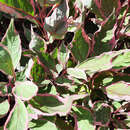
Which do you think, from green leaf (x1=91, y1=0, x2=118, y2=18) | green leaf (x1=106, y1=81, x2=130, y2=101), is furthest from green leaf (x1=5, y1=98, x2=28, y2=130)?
green leaf (x1=91, y1=0, x2=118, y2=18)

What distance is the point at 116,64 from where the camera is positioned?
2.79 ft

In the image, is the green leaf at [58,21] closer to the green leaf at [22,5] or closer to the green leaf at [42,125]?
the green leaf at [22,5]

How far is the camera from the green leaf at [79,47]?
2.73 ft

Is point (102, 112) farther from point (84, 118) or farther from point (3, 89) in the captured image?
point (3, 89)

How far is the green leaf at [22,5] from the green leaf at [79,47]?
23 centimetres

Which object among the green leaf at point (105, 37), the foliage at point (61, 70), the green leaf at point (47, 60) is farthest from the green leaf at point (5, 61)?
the green leaf at point (105, 37)

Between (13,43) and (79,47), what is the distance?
0.25 metres

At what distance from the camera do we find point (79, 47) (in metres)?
0.86

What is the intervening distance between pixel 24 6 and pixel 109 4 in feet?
1.17

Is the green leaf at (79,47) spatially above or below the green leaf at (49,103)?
above

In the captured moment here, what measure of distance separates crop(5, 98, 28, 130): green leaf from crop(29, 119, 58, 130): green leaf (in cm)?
10

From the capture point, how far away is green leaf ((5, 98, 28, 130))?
2.35 ft

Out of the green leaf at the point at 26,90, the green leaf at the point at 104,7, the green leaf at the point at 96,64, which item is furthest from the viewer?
the green leaf at the point at 104,7

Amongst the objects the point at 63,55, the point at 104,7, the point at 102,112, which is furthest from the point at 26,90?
the point at 104,7
